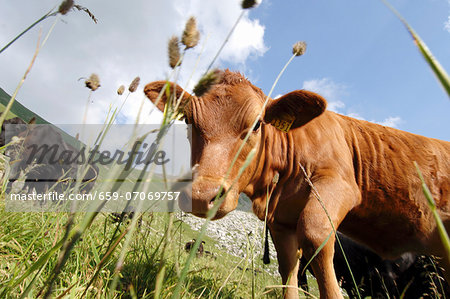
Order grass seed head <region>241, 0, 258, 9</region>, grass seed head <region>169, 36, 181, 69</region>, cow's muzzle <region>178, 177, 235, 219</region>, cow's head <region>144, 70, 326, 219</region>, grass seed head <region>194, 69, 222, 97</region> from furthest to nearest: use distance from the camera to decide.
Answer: cow's head <region>144, 70, 326, 219</region> → cow's muzzle <region>178, 177, 235, 219</region> → grass seed head <region>241, 0, 258, 9</region> → grass seed head <region>169, 36, 181, 69</region> → grass seed head <region>194, 69, 222, 97</region>

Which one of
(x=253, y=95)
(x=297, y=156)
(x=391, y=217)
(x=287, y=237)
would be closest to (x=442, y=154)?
(x=391, y=217)

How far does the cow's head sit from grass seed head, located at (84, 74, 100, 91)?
123 cm

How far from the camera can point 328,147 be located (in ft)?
11.2

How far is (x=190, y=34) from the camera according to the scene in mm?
955

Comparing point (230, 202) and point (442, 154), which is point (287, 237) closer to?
point (230, 202)

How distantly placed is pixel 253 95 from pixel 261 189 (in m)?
1.23

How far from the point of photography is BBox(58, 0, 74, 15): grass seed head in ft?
3.42

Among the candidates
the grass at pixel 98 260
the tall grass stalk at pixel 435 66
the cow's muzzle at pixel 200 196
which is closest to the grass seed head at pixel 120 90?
the grass at pixel 98 260

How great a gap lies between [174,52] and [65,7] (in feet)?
1.56

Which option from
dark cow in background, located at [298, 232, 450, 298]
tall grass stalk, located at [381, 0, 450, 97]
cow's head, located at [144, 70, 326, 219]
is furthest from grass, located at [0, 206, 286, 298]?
dark cow in background, located at [298, 232, 450, 298]

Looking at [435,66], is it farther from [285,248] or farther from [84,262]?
[285,248]

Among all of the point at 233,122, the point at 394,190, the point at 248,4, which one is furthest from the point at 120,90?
the point at 394,190

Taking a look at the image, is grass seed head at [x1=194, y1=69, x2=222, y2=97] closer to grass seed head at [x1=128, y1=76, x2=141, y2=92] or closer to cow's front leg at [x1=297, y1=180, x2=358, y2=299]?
grass seed head at [x1=128, y1=76, x2=141, y2=92]

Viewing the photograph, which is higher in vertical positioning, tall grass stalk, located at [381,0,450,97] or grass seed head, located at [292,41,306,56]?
grass seed head, located at [292,41,306,56]
